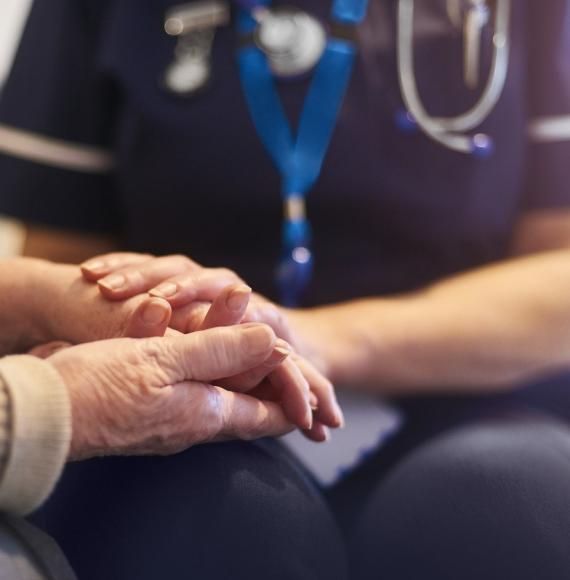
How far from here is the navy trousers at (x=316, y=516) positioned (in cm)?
48

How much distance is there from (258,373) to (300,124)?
0.30 meters

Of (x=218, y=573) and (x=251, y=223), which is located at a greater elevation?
(x=251, y=223)

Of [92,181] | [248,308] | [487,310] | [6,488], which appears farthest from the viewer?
[92,181]

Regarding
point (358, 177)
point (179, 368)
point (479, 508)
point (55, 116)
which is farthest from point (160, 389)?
point (55, 116)

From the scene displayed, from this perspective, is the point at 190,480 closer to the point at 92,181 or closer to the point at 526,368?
the point at 526,368

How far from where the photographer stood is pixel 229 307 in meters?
0.52

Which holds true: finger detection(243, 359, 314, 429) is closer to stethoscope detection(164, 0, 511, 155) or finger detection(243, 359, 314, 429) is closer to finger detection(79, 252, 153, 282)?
finger detection(79, 252, 153, 282)

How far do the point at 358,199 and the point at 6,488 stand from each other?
42 cm

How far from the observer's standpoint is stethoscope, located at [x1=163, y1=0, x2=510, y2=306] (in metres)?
0.73

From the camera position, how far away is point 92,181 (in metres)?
0.85

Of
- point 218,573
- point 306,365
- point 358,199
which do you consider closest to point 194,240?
point 358,199

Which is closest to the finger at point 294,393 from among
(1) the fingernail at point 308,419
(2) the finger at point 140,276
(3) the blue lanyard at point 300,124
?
(1) the fingernail at point 308,419

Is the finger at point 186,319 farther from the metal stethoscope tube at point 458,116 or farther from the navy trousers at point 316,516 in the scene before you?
the metal stethoscope tube at point 458,116

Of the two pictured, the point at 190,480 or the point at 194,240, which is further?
the point at 194,240
